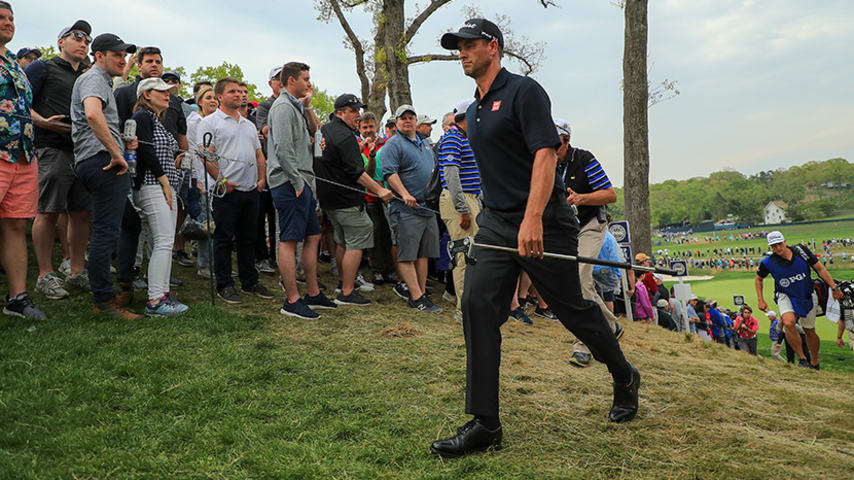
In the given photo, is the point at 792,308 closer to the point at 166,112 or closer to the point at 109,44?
the point at 166,112

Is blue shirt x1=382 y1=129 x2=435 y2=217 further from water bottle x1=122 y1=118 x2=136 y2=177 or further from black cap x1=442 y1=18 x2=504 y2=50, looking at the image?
black cap x1=442 y1=18 x2=504 y2=50

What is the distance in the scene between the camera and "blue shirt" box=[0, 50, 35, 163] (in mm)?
5133

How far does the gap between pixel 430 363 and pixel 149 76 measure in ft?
14.6

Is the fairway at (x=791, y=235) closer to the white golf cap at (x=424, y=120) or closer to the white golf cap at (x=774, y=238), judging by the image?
the white golf cap at (x=774, y=238)

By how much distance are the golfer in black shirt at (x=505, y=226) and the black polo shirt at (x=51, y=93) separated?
4622 millimetres

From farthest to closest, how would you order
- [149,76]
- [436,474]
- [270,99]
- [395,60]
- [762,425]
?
[395,60] < [270,99] < [149,76] < [762,425] < [436,474]

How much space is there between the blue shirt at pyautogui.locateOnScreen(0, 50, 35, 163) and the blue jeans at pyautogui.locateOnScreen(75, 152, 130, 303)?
456 millimetres

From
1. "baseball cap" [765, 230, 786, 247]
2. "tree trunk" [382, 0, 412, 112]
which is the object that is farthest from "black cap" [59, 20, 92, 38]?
"baseball cap" [765, 230, 786, 247]

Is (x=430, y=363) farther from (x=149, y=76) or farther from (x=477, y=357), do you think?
(x=149, y=76)

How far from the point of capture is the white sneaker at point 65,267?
691cm

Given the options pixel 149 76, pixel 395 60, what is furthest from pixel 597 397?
pixel 395 60

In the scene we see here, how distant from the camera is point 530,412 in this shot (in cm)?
391

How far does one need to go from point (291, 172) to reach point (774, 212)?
64.7 m

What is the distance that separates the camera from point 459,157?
22.0 ft
